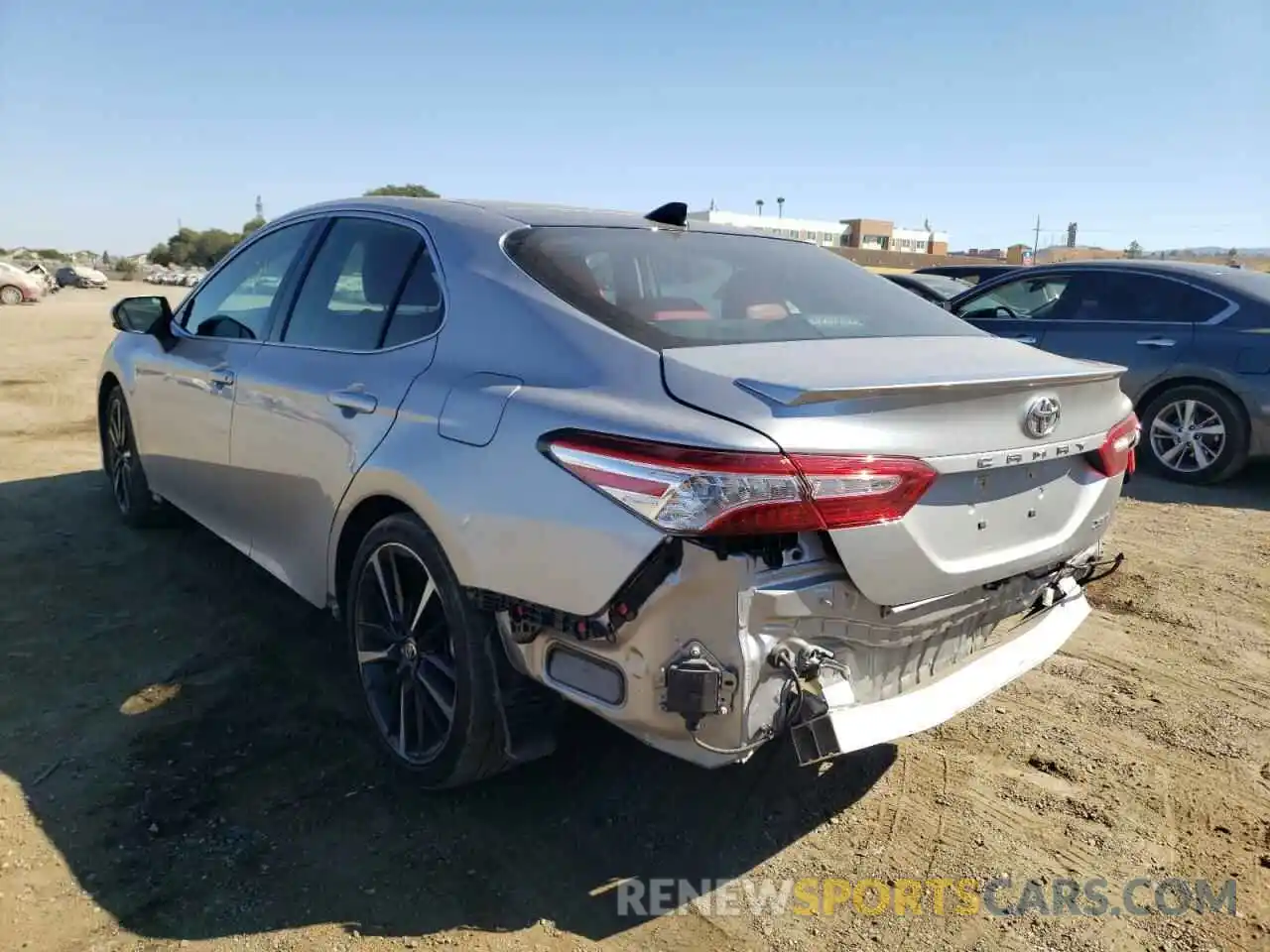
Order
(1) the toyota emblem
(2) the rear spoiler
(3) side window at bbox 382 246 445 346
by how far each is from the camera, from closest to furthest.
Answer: (2) the rear spoiler < (1) the toyota emblem < (3) side window at bbox 382 246 445 346

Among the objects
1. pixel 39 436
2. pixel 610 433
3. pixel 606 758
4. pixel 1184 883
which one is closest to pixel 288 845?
pixel 606 758

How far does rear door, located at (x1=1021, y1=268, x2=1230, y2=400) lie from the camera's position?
7105 millimetres

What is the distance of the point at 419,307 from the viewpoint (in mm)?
3055

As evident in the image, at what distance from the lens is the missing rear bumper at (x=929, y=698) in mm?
Result: 2223

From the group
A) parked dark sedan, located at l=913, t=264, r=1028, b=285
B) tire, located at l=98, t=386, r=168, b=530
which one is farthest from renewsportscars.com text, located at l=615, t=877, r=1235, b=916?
parked dark sedan, located at l=913, t=264, r=1028, b=285

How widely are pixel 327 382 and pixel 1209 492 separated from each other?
6222 millimetres

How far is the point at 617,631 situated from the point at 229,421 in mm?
2438

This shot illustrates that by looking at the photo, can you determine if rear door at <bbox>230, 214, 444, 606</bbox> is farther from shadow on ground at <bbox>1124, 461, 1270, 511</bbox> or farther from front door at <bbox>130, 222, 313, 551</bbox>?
shadow on ground at <bbox>1124, 461, 1270, 511</bbox>

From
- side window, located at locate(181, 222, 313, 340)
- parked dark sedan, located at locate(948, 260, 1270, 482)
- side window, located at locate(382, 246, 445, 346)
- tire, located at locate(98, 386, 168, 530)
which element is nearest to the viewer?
side window, located at locate(382, 246, 445, 346)

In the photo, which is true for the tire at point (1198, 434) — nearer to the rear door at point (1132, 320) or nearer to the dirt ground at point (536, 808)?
the rear door at point (1132, 320)

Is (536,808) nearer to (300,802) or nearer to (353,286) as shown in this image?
(300,802)

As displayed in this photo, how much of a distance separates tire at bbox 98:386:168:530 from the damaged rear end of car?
3395 millimetres

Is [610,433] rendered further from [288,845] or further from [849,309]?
[288,845]

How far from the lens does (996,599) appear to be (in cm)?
264
